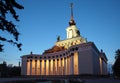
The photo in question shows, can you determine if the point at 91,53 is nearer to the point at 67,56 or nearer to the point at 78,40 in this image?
the point at 67,56

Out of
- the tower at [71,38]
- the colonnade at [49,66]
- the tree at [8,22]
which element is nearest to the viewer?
the tree at [8,22]

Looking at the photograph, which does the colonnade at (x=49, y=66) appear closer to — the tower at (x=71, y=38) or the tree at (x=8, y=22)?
the tower at (x=71, y=38)

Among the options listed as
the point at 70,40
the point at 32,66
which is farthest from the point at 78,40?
the point at 32,66

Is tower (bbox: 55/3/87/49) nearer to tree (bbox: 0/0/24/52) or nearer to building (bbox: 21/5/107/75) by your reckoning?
building (bbox: 21/5/107/75)

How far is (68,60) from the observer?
82125 millimetres

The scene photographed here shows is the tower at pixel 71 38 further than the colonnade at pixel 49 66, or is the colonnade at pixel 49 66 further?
the tower at pixel 71 38

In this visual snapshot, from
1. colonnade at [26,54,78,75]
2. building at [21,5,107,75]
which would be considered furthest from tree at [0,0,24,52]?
colonnade at [26,54,78,75]

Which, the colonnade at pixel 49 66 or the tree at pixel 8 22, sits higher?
the tree at pixel 8 22

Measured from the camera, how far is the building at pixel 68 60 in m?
70.4

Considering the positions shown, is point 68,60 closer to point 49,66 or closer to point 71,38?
point 49,66

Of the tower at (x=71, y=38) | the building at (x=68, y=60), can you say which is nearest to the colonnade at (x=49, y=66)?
the building at (x=68, y=60)

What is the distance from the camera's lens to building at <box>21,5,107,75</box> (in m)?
70.4

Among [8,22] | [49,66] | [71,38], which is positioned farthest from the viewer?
[71,38]

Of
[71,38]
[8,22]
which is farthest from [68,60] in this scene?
[8,22]
